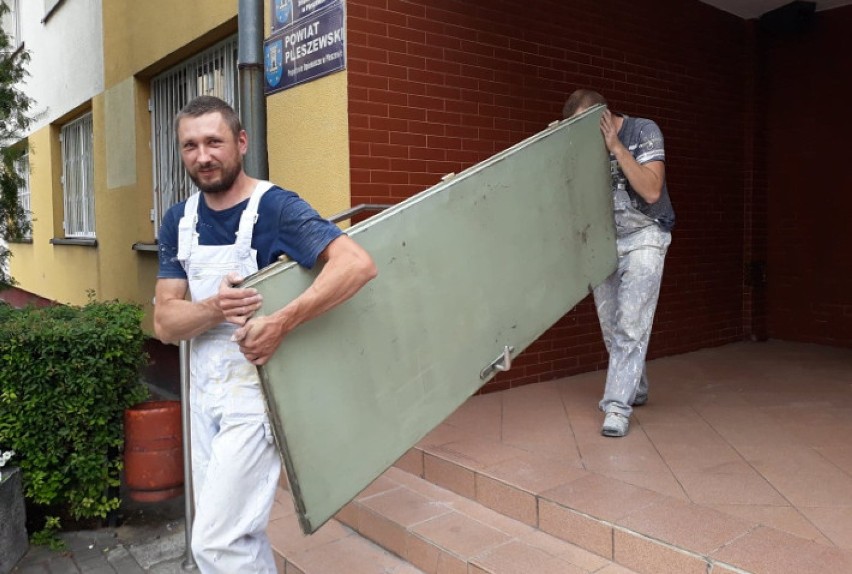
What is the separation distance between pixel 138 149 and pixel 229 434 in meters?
6.11

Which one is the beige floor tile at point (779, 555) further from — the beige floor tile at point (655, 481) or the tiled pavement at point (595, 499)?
the beige floor tile at point (655, 481)

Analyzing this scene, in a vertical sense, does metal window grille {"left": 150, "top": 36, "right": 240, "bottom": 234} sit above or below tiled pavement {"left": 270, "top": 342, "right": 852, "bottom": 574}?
above

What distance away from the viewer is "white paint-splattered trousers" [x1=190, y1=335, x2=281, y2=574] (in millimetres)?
2143

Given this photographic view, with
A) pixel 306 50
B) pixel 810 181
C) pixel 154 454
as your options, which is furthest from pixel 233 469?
pixel 810 181

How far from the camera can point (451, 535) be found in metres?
3.02

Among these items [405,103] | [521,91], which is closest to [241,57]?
[405,103]

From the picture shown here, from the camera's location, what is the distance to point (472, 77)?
4641 millimetres

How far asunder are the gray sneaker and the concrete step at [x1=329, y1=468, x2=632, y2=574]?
2.73 feet

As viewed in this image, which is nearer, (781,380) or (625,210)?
(625,210)

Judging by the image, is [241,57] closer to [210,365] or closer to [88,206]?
[210,365]

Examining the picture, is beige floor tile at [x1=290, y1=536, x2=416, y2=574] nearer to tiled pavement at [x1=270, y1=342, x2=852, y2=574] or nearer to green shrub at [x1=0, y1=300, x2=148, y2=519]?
tiled pavement at [x1=270, y1=342, x2=852, y2=574]

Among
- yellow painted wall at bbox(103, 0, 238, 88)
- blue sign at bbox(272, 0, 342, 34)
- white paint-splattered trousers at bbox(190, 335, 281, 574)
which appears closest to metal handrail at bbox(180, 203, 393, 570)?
white paint-splattered trousers at bbox(190, 335, 281, 574)

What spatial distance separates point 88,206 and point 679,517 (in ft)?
30.2

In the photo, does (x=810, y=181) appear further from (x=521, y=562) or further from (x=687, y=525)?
(x=521, y=562)
